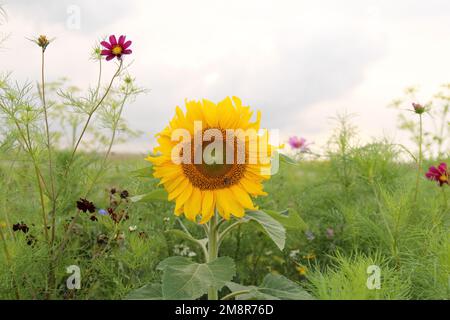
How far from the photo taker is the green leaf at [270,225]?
1.44m

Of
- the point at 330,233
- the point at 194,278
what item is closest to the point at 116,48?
the point at 194,278

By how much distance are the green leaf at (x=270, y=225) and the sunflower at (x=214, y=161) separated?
0.08m

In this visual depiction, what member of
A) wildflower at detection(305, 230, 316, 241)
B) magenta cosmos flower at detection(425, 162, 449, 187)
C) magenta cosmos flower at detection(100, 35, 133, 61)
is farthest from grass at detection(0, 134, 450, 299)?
magenta cosmos flower at detection(100, 35, 133, 61)

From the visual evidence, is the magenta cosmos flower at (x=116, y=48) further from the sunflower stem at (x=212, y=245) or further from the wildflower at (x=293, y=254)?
the wildflower at (x=293, y=254)

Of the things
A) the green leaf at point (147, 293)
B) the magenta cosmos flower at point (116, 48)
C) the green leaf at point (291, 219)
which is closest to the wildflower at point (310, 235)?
the green leaf at point (291, 219)

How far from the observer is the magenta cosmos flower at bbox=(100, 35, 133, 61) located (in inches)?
76.6

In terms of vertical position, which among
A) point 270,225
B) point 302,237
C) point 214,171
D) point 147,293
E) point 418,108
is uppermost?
point 418,108

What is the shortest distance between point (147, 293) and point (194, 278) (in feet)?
0.80

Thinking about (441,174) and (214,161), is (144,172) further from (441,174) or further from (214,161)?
(441,174)

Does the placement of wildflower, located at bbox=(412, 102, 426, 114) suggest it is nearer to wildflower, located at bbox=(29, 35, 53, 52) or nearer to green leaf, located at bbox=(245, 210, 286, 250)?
green leaf, located at bbox=(245, 210, 286, 250)

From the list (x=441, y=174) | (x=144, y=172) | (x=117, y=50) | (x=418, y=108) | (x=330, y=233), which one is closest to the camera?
(x=144, y=172)

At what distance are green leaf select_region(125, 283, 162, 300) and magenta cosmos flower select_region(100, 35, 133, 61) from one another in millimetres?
881

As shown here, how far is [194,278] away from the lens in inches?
54.7
